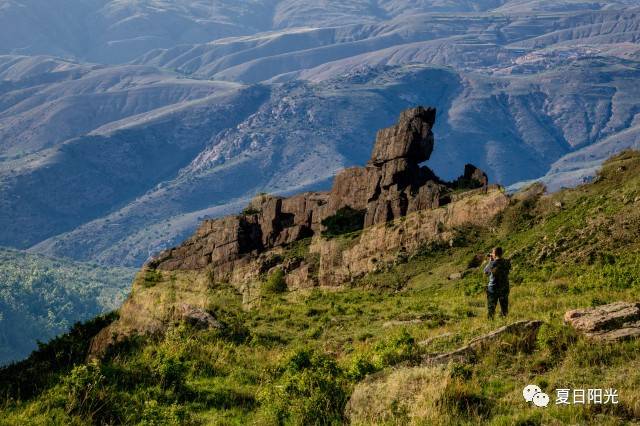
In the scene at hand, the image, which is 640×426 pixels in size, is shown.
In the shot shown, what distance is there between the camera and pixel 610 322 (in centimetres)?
2073

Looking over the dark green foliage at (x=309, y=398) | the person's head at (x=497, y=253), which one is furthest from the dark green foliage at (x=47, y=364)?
the person's head at (x=497, y=253)

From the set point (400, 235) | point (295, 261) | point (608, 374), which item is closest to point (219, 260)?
point (295, 261)

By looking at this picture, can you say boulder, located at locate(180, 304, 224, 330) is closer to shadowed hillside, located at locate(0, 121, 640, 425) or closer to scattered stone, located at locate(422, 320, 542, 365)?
shadowed hillside, located at locate(0, 121, 640, 425)

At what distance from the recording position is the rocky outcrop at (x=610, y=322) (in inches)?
789

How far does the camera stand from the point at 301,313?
3684 cm

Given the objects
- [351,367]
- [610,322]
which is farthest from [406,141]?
[351,367]

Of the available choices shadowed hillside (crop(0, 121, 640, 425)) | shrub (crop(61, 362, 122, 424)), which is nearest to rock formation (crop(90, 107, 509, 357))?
shadowed hillside (crop(0, 121, 640, 425))

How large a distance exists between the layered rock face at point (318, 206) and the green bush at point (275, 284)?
11905mm

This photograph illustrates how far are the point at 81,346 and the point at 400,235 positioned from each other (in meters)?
43.3

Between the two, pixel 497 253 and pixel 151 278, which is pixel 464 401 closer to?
pixel 497 253

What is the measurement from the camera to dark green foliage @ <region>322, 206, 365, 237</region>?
251 ft

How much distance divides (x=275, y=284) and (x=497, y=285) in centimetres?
3881

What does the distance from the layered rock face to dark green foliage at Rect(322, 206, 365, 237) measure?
1020mm

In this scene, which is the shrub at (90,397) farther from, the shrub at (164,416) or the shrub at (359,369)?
the shrub at (359,369)
